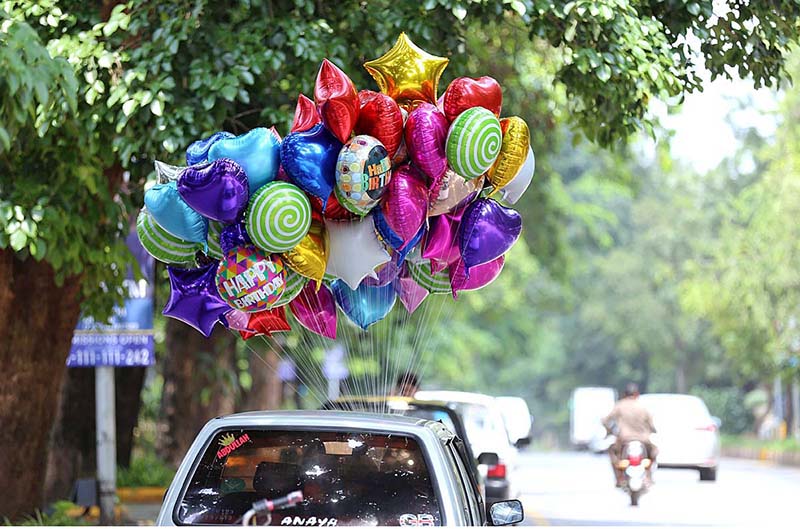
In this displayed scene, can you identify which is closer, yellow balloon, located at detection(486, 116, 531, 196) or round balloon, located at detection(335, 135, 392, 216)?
round balloon, located at detection(335, 135, 392, 216)

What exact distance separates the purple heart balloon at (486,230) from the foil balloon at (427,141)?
48 cm

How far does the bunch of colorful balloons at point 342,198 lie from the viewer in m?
7.33

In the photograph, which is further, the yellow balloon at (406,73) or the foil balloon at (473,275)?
the foil balloon at (473,275)

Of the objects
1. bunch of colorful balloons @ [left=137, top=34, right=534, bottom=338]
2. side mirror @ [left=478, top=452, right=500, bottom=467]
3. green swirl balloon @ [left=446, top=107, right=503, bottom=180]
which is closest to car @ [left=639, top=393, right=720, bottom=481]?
side mirror @ [left=478, top=452, right=500, bottom=467]

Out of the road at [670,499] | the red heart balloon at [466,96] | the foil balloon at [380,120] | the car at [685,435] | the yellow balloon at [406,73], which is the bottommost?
the road at [670,499]

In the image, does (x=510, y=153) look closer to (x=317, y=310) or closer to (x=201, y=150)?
(x=317, y=310)

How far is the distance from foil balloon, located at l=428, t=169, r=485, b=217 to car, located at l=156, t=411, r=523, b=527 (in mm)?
1967

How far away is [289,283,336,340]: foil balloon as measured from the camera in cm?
866

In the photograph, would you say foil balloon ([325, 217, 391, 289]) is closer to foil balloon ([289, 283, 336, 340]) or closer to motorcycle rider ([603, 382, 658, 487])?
foil balloon ([289, 283, 336, 340])

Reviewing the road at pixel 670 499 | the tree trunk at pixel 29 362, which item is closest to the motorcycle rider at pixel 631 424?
the road at pixel 670 499

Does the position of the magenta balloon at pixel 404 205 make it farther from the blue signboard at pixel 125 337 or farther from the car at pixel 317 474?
the blue signboard at pixel 125 337

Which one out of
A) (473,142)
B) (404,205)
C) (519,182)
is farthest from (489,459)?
(473,142)

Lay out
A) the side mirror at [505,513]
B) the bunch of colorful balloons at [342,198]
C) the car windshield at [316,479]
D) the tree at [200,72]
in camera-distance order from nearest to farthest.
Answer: the car windshield at [316,479] < the side mirror at [505,513] < the bunch of colorful balloons at [342,198] < the tree at [200,72]

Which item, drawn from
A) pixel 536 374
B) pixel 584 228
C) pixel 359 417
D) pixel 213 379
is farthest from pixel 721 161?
pixel 359 417
